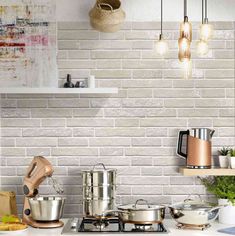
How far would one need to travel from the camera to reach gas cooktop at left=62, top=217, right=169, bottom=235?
365 centimetres

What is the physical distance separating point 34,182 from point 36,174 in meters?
0.06

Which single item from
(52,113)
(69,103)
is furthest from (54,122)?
(69,103)

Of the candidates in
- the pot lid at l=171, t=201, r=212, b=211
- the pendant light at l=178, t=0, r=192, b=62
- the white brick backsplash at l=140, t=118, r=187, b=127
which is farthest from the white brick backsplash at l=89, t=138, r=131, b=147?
the pendant light at l=178, t=0, r=192, b=62

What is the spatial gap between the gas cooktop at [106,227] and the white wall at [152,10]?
1.47 m

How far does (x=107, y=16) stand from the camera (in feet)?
13.2

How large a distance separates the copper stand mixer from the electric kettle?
0.98 meters

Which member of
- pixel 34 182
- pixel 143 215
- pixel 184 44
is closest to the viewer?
pixel 184 44

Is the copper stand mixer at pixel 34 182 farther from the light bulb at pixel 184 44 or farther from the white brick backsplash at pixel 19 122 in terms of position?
the light bulb at pixel 184 44

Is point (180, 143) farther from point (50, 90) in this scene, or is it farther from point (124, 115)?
point (50, 90)

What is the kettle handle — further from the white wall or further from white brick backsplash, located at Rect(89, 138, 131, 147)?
the white wall

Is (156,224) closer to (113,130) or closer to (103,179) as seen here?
(103,179)

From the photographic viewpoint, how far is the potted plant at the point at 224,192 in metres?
3.96

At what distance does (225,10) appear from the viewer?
4309mm

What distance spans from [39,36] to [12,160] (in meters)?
0.93
